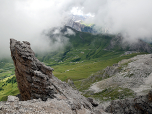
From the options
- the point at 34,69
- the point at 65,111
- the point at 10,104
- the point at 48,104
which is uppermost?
the point at 34,69

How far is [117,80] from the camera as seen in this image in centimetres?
10481

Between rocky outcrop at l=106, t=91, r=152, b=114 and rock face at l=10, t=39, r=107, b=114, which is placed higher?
→ rock face at l=10, t=39, r=107, b=114

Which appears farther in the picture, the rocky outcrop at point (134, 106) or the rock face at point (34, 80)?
the rocky outcrop at point (134, 106)

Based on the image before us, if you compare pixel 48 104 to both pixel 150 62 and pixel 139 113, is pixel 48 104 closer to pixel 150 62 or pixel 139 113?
pixel 139 113

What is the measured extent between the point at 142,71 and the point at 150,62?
24.0 m

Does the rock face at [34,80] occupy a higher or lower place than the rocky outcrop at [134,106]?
higher

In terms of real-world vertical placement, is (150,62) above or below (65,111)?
below

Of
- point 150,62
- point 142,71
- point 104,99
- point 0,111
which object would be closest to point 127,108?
point 104,99

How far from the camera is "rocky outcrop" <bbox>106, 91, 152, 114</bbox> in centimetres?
4114

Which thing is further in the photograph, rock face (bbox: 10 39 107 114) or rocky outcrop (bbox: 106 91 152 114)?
rocky outcrop (bbox: 106 91 152 114)

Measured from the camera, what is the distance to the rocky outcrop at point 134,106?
41144 mm

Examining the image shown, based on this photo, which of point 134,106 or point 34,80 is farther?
point 134,106

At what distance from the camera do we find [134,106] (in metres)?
45.0

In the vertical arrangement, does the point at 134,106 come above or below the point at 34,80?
below
